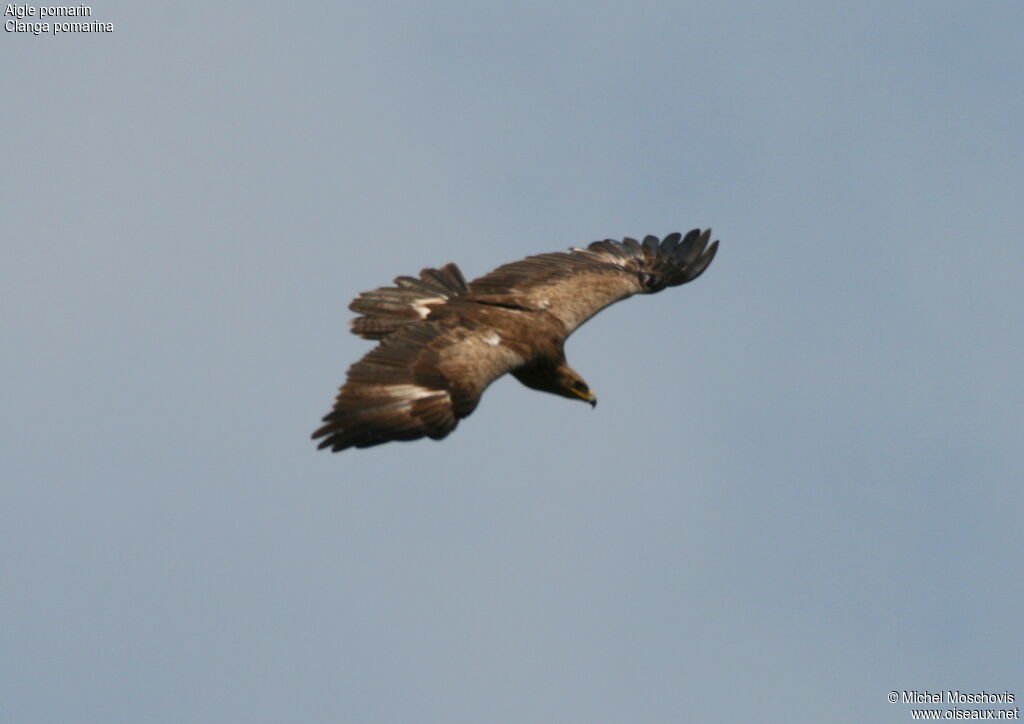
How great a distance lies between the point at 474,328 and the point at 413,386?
1726mm

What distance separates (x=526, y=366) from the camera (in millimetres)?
18984

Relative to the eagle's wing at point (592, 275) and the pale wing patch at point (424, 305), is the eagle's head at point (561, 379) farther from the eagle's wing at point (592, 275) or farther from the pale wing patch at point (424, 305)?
the pale wing patch at point (424, 305)

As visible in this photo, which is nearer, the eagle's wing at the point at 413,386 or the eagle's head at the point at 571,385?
the eagle's wing at the point at 413,386

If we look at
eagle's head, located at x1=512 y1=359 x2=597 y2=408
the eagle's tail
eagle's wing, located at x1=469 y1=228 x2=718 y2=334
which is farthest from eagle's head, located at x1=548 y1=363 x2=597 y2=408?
the eagle's tail

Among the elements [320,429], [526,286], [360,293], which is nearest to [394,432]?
[320,429]

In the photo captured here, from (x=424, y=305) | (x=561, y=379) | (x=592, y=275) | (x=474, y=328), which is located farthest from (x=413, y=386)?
(x=592, y=275)

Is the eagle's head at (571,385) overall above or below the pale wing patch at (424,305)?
below

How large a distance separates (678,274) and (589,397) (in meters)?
3.45

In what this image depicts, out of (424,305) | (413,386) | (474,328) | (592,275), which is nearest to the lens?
(413,386)

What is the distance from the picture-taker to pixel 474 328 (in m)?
18.7

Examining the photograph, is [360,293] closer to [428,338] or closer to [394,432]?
[428,338]

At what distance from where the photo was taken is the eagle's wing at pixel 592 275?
67.3ft

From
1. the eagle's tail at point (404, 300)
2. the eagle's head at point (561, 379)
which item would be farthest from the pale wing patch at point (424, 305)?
the eagle's head at point (561, 379)

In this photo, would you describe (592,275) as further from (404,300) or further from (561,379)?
(404,300)
